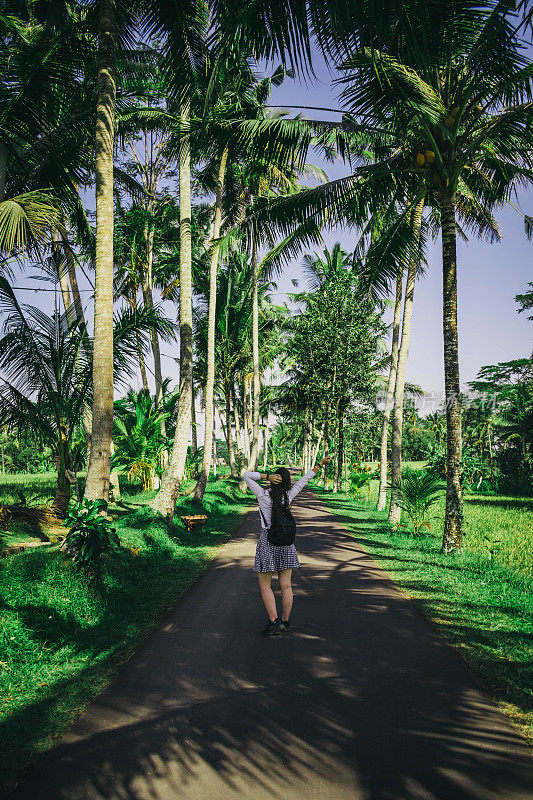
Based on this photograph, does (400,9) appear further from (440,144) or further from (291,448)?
(291,448)

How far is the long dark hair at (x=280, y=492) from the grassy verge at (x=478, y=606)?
2103 millimetres

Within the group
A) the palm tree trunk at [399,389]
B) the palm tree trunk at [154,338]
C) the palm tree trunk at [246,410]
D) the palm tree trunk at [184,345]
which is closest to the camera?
the palm tree trunk at [184,345]

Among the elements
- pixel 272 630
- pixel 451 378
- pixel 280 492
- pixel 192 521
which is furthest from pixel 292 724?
pixel 192 521

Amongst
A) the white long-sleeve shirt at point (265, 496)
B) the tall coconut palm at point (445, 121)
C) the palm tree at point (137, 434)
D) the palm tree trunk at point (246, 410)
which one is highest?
the tall coconut palm at point (445, 121)

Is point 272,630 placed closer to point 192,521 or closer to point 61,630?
point 61,630

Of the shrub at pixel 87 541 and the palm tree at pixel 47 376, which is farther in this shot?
the palm tree at pixel 47 376

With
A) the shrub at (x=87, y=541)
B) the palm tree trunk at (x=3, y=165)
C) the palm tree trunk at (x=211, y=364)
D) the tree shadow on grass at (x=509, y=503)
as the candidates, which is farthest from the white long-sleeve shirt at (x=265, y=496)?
the tree shadow on grass at (x=509, y=503)

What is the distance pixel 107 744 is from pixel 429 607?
4.12 meters

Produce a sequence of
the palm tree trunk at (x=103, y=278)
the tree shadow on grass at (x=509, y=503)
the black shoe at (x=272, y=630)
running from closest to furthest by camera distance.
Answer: the black shoe at (x=272, y=630), the palm tree trunk at (x=103, y=278), the tree shadow on grass at (x=509, y=503)

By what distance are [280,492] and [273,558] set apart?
26.5 inches

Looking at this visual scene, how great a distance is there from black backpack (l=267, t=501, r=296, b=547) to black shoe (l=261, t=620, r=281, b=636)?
2.61 ft

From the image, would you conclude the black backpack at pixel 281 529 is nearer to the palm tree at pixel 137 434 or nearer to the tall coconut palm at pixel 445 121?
the tall coconut palm at pixel 445 121

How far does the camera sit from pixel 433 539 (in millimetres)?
11023

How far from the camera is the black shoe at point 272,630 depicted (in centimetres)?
500
